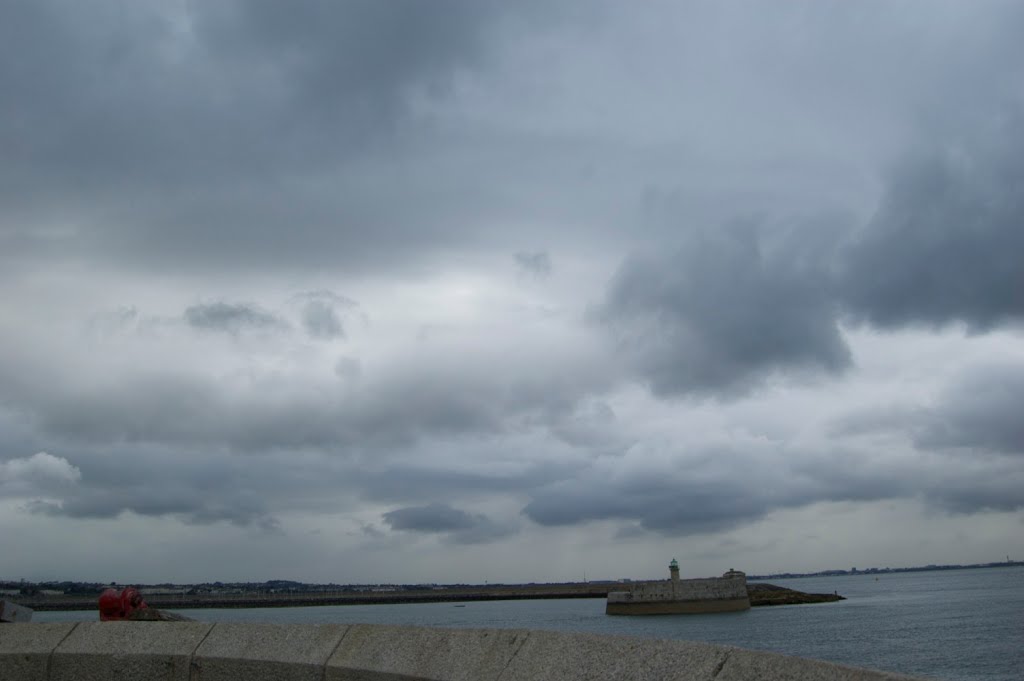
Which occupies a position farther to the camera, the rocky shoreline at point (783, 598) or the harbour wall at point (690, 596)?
the rocky shoreline at point (783, 598)

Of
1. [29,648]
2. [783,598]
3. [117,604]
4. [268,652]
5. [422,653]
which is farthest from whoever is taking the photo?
[783,598]

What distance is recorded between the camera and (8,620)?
26.2ft

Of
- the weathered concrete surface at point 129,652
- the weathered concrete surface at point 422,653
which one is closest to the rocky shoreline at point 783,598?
the weathered concrete surface at point 129,652

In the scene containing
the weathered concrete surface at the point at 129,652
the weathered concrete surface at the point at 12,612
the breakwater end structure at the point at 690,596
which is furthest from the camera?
the breakwater end structure at the point at 690,596

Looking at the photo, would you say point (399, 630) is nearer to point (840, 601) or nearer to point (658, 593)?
point (658, 593)

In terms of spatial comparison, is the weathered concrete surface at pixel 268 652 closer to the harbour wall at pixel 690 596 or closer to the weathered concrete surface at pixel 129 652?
the weathered concrete surface at pixel 129 652

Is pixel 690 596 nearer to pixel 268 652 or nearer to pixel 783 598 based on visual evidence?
pixel 783 598

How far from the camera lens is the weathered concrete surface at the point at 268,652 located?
5246 millimetres

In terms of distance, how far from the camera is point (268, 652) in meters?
5.46

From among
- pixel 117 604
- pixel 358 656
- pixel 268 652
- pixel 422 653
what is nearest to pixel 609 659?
pixel 422 653

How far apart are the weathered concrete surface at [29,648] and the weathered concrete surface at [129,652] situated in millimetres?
94

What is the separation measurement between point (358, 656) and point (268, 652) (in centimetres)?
70

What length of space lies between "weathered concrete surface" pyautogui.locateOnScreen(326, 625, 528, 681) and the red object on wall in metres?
2.88

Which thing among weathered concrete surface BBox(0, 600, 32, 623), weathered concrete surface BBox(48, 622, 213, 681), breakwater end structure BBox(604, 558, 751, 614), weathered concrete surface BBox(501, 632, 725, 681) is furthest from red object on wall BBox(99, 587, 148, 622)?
breakwater end structure BBox(604, 558, 751, 614)
